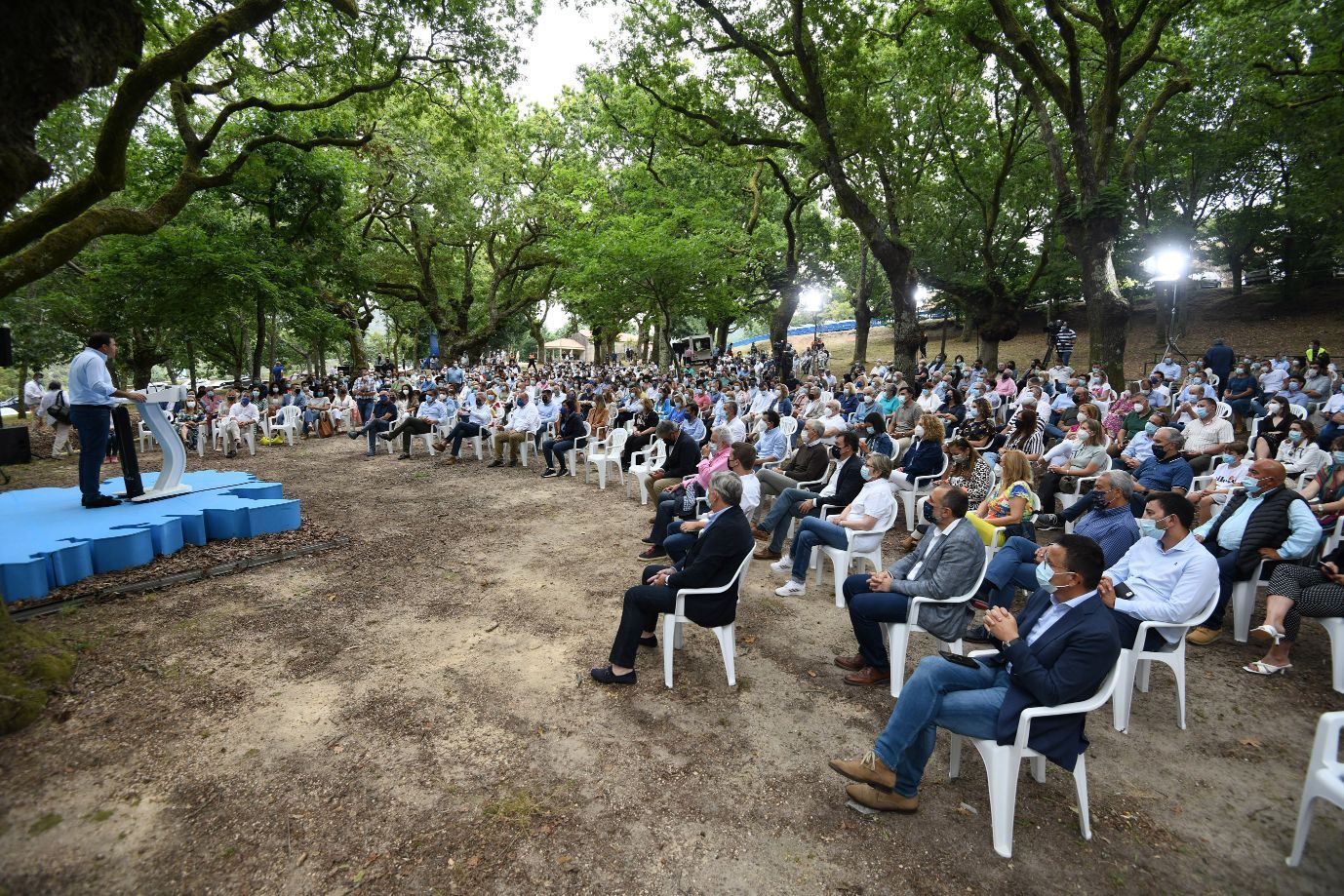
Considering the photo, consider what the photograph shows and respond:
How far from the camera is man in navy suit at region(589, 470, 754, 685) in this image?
3.54m

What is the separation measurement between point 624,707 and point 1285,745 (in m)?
3.48

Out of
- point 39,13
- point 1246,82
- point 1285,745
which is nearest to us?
point 39,13

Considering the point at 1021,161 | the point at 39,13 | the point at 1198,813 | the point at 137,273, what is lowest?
the point at 1198,813

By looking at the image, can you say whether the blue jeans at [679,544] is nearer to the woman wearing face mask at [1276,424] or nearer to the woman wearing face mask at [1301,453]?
the woman wearing face mask at [1301,453]

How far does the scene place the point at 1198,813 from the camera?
2662 millimetres

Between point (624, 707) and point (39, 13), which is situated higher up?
point (39, 13)

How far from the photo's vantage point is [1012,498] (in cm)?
457

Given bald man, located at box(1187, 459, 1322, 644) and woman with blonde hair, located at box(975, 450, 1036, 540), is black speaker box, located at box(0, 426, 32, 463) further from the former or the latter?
bald man, located at box(1187, 459, 1322, 644)

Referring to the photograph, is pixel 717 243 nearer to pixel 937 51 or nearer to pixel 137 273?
pixel 937 51

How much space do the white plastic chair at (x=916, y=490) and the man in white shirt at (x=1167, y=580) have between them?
2976mm

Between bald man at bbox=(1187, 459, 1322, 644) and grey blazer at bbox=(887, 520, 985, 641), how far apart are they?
5.29 feet

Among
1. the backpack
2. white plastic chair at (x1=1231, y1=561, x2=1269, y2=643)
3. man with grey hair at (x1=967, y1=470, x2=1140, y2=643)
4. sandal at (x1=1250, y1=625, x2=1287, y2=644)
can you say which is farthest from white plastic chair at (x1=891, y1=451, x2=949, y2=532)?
the backpack

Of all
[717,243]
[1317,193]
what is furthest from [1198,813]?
[1317,193]

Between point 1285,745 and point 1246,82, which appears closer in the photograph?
point 1285,745
